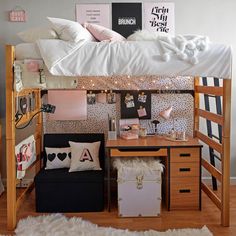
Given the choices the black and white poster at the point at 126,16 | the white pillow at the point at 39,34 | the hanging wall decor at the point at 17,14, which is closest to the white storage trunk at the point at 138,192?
the white pillow at the point at 39,34

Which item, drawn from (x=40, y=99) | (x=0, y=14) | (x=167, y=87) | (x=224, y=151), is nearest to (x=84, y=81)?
(x=40, y=99)

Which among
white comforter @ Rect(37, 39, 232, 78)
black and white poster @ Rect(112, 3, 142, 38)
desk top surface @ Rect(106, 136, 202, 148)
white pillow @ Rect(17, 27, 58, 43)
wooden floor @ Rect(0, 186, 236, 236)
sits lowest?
wooden floor @ Rect(0, 186, 236, 236)

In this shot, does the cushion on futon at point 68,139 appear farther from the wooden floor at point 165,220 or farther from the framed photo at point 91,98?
the wooden floor at point 165,220

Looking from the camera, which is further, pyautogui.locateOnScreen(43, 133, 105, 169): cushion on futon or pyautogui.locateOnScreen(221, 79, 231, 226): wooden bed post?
pyautogui.locateOnScreen(43, 133, 105, 169): cushion on futon

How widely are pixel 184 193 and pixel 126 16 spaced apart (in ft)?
6.77

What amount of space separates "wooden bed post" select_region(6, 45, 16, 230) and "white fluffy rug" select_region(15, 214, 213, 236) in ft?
0.51

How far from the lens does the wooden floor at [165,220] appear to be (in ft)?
9.67

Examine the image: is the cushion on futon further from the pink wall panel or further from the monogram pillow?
the pink wall panel

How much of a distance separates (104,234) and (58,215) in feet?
2.03

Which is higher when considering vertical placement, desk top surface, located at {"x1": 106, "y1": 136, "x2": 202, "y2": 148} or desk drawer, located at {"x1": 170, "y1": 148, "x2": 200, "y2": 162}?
desk top surface, located at {"x1": 106, "y1": 136, "x2": 202, "y2": 148}

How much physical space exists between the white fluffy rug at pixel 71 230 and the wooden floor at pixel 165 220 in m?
0.12

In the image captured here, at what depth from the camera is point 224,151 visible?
9.50ft

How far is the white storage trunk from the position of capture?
3.17 meters

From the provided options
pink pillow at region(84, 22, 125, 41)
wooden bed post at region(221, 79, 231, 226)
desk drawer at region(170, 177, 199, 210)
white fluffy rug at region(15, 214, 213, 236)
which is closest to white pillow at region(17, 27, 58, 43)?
pink pillow at region(84, 22, 125, 41)
